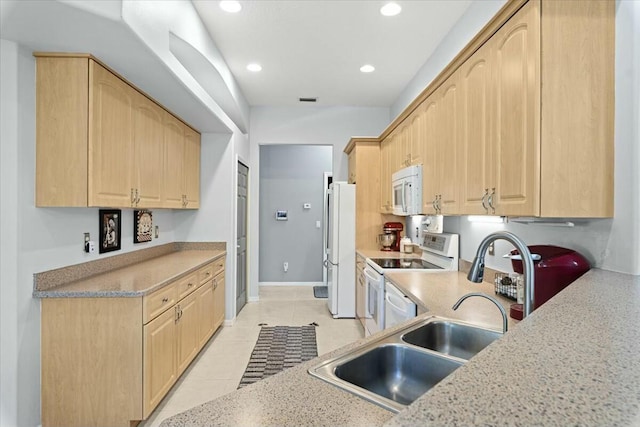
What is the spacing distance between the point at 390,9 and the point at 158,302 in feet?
9.29

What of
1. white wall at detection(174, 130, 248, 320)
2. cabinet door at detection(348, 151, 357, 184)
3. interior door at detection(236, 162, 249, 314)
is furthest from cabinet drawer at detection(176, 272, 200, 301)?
cabinet door at detection(348, 151, 357, 184)

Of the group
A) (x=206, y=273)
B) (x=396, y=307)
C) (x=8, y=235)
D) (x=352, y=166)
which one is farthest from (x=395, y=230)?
(x=8, y=235)

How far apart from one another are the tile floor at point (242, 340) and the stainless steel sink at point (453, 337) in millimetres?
1778

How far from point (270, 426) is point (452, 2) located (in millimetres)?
3169

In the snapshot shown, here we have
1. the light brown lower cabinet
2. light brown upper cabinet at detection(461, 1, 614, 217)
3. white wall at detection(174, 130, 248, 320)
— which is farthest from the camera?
white wall at detection(174, 130, 248, 320)

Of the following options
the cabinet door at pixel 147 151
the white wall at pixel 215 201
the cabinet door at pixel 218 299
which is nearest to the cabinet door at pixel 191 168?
the white wall at pixel 215 201

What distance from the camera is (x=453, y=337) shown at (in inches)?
64.1

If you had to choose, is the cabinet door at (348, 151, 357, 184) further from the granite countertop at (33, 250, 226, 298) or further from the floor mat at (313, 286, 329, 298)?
the granite countertop at (33, 250, 226, 298)

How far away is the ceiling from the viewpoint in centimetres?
296

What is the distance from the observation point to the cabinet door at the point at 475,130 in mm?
1973

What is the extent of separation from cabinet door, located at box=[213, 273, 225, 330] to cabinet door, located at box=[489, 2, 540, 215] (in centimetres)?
301

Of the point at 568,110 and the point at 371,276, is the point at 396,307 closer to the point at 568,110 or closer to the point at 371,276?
the point at 371,276

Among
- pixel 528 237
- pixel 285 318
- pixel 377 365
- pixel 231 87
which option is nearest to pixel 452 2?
pixel 528 237

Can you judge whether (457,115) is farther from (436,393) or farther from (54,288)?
(54,288)
